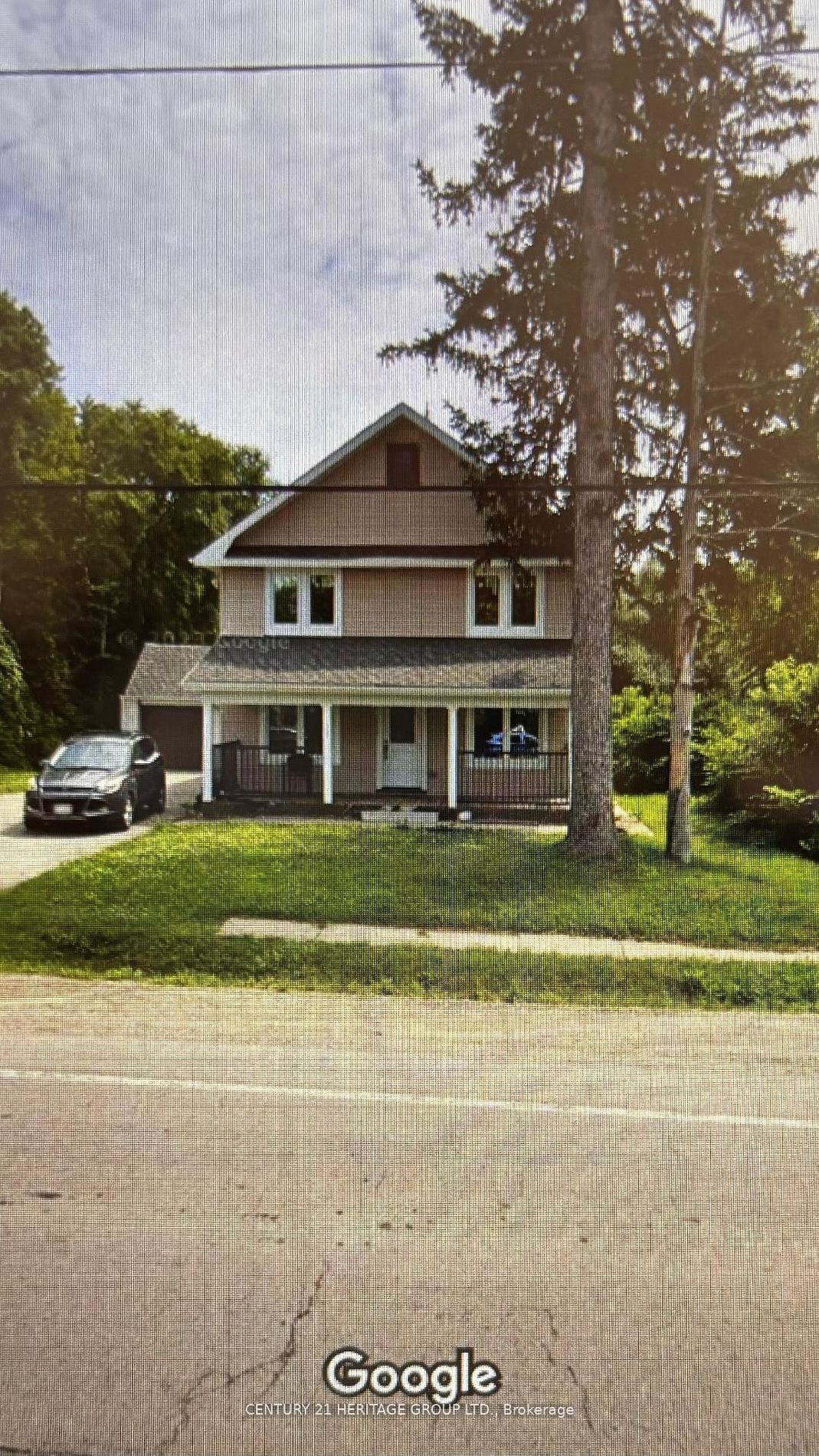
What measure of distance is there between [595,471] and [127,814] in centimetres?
523

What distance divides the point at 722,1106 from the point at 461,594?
25.0ft

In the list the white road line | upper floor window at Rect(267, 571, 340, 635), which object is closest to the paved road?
the white road line

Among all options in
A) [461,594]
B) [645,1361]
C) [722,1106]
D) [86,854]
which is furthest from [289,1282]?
[461,594]

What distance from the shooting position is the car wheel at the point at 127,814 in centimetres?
834

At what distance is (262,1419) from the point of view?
1651mm

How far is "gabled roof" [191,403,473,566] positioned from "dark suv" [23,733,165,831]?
2.77 metres

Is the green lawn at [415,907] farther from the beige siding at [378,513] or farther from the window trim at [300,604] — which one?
the beige siding at [378,513]

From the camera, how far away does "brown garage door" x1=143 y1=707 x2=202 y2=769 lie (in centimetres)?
1087

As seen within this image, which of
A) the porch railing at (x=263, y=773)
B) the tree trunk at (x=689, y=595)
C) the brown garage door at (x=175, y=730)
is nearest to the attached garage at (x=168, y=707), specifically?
the brown garage door at (x=175, y=730)

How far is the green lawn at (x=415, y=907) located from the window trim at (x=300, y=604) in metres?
2.98

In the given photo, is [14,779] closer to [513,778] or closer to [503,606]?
[513,778]

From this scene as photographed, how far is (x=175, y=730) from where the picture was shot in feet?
35.7

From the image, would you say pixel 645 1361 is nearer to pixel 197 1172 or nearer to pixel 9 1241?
pixel 197 1172

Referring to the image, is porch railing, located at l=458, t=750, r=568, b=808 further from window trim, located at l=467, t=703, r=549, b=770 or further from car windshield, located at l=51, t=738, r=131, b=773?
car windshield, located at l=51, t=738, r=131, b=773
